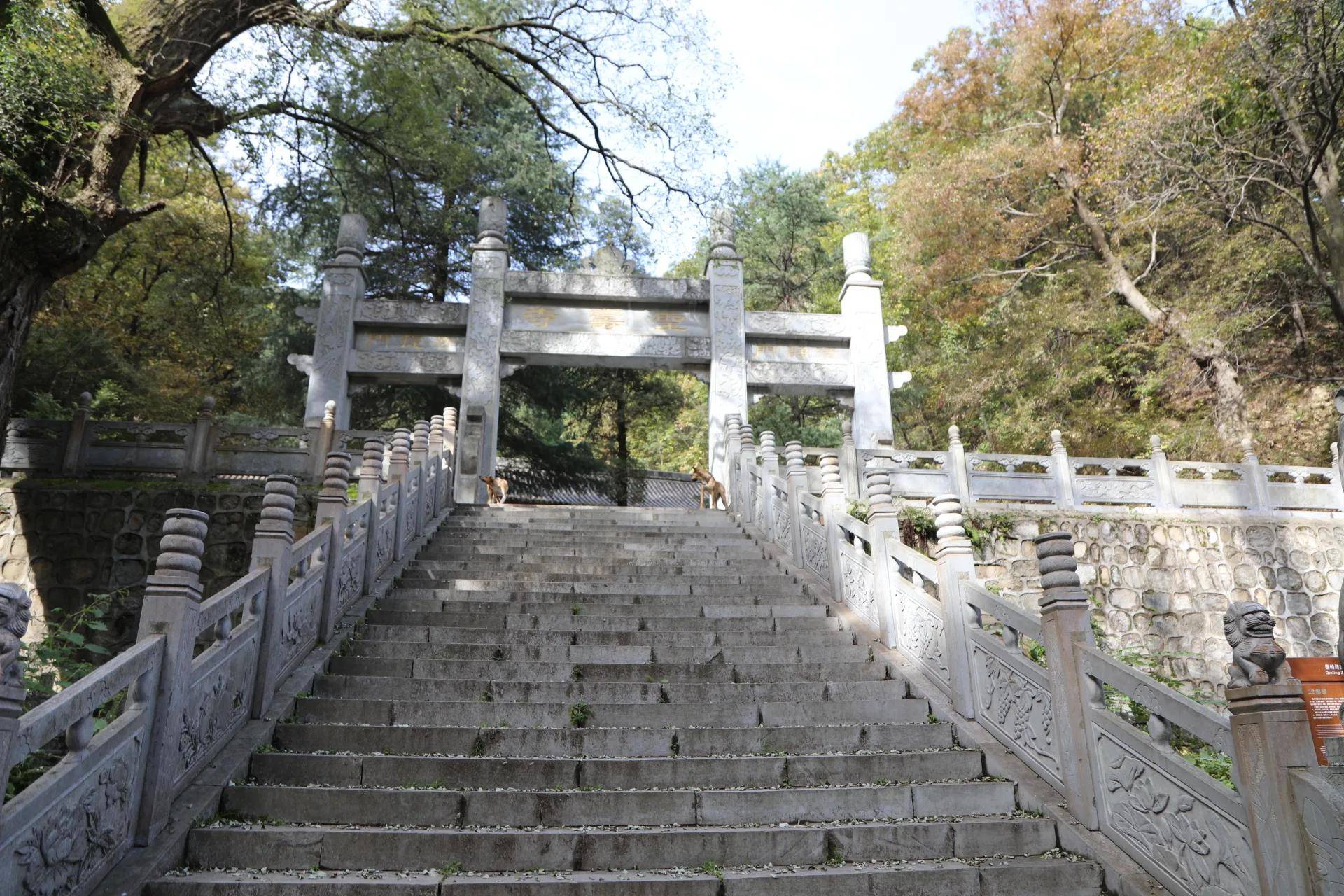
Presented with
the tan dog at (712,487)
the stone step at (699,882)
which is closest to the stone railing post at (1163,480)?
the tan dog at (712,487)

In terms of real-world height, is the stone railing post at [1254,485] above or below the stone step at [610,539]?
above

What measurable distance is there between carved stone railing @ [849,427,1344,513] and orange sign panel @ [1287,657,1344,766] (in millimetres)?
6786

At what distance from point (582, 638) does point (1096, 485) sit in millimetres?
8074

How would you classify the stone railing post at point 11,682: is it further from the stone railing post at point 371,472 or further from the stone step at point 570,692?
the stone railing post at point 371,472

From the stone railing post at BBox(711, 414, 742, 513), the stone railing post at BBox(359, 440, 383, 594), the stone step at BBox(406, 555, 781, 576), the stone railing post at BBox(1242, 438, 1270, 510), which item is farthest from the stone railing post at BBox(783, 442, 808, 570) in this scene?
the stone railing post at BBox(1242, 438, 1270, 510)

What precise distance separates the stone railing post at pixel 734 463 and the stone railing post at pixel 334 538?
520cm

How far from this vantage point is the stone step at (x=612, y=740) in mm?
4527

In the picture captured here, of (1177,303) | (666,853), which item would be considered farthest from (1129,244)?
(666,853)

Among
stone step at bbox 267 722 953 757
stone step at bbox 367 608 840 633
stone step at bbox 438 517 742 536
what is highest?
stone step at bbox 438 517 742 536

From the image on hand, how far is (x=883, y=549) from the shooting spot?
6.29 meters

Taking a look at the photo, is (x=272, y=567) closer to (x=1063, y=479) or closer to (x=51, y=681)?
(x=51, y=681)

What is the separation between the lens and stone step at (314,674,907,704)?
514 centimetres

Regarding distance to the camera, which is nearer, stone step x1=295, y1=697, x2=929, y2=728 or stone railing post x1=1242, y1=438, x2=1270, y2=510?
stone step x1=295, y1=697, x2=929, y2=728

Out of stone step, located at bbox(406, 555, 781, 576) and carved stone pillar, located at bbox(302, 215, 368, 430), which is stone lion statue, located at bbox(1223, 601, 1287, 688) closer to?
stone step, located at bbox(406, 555, 781, 576)
